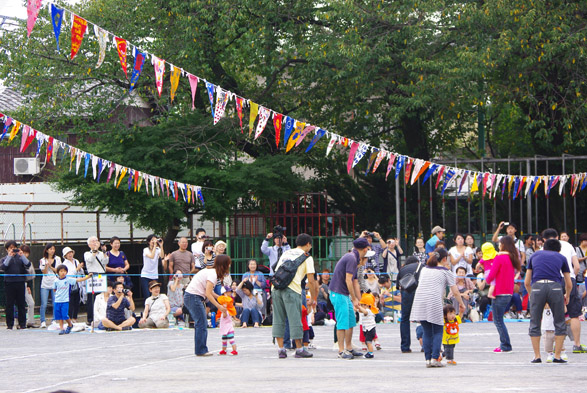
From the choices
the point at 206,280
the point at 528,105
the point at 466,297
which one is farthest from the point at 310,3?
the point at 206,280

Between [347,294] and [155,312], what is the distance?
7.35 metres

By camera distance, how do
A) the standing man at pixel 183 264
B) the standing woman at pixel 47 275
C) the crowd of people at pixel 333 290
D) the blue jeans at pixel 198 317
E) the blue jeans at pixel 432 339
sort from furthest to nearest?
the standing man at pixel 183 264
the standing woman at pixel 47 275
the blue jeans at pixel 198 317
the crowd of people at pixel 333 290
the blue jeans at pixel 432 339

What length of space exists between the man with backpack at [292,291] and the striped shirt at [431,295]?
1571mm

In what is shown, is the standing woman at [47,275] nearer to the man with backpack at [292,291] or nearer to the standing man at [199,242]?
the standing man at [199,242]

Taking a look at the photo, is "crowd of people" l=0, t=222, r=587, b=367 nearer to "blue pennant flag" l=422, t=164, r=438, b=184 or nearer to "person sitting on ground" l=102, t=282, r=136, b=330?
"person sitting on ground" l=102, t=282, r=136, b=330

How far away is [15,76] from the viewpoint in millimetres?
26016

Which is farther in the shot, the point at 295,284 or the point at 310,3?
the point at 310,3

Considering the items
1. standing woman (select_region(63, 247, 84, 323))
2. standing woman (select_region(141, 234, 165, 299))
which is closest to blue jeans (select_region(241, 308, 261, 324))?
standing woman (select_region(141, 234, 165, 299))

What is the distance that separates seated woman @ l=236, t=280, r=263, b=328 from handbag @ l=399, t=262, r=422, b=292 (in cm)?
635

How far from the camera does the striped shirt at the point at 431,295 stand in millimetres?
11547

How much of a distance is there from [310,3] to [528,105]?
7.23m

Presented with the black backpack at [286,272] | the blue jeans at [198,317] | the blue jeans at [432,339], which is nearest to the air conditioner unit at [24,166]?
the blue jeans at [198,317]

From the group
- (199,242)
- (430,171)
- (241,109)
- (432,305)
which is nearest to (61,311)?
(199,242)

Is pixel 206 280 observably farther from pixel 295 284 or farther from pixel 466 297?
pixel 466 297
